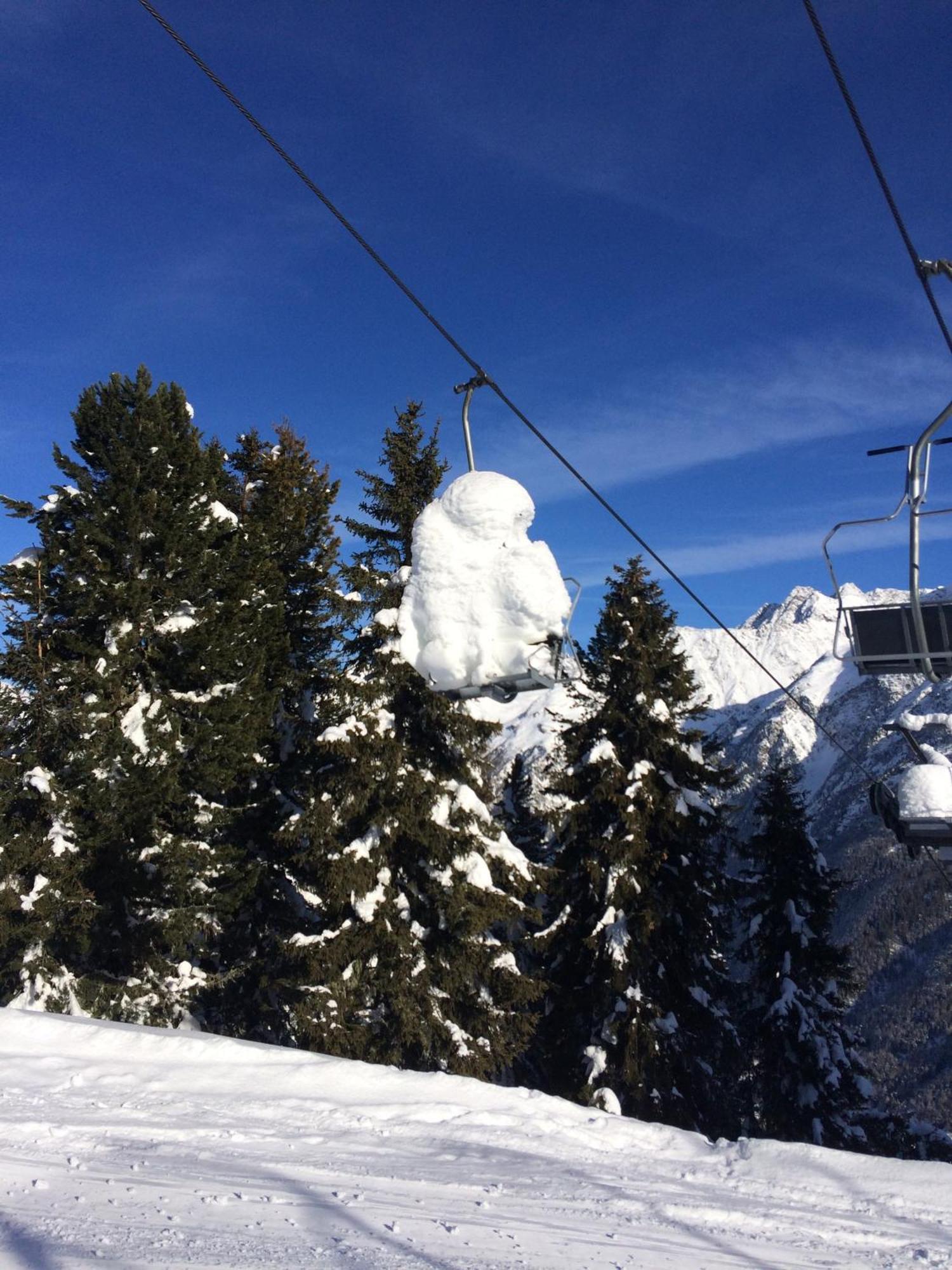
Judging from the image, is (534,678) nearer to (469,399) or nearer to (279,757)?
(469,399)

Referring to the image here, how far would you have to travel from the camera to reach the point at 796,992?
20984 mm

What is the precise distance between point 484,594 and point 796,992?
18.1 m

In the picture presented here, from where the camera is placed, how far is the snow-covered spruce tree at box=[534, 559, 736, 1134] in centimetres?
1712

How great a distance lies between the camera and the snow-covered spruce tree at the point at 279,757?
1770 cm

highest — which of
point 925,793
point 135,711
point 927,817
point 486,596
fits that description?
point 135,711

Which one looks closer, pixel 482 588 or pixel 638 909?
pixel 482 588

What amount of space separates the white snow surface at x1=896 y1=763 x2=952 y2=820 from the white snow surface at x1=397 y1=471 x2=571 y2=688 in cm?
636

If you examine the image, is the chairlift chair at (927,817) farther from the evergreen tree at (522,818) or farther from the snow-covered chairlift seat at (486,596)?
the evergreen tree at (522,818)

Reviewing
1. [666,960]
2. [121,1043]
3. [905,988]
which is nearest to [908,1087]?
[905,988]

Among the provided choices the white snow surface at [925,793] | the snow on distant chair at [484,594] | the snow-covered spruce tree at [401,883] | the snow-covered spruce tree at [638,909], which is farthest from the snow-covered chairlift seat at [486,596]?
the snow-covered spruce tree at [638,909]

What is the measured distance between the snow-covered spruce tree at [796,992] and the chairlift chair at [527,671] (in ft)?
51.2

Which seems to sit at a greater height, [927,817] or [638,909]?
[927,817]

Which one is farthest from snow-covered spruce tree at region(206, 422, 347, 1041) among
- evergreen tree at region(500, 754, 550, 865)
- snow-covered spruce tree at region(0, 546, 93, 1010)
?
evergreen tree at region(500, 754, 550, 865)

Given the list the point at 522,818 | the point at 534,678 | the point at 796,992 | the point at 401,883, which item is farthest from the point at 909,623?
the point at 522,818
